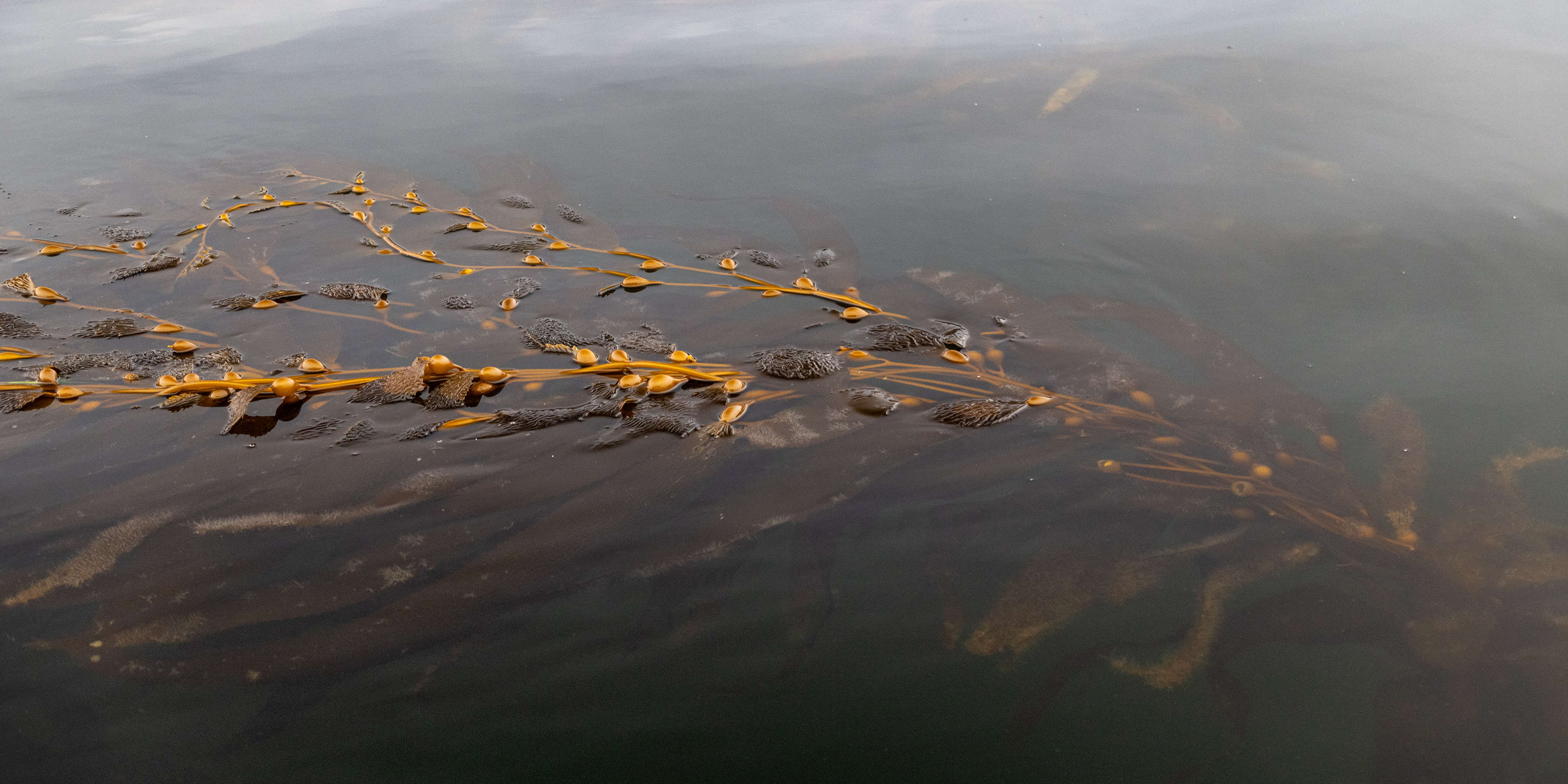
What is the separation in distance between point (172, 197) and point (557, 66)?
1804mm

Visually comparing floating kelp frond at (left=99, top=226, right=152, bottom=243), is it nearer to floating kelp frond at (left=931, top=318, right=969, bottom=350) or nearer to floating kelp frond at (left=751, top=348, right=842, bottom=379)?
floating kelp frond at (left=751, top=348, right=842, bottom=379)

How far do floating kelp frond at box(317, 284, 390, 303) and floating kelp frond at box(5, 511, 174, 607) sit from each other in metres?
0.68

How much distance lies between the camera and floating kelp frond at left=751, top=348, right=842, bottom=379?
1.50 meters

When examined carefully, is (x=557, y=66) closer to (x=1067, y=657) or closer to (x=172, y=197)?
(x=172, y=197)

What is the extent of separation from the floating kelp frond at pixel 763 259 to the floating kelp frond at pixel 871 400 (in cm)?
56

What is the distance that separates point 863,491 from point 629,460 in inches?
16.9

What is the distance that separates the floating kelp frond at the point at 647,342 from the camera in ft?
5.15

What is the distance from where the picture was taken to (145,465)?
130 cm

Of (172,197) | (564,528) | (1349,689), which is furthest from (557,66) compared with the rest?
(1349,689)

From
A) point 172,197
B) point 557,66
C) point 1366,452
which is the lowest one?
point 1366,452

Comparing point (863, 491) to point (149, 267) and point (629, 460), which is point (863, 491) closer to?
point (629, 460)

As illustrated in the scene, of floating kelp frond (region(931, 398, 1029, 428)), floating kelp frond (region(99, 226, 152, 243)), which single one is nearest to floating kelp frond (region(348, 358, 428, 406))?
floating kelp frond (region(931, 398, 1029, 428))

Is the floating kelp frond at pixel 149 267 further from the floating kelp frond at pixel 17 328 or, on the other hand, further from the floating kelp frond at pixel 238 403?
the floating kelp frond at pixel 238 403

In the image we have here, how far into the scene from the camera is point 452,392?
4.69 feet
